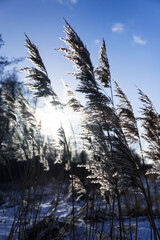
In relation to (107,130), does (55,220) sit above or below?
below

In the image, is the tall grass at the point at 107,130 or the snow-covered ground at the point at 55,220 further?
the snow-covered ground at the point at 55,220

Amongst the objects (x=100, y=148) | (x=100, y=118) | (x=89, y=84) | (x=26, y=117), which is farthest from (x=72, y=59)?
(x=26, y=117)

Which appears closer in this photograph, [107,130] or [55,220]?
[107,130]

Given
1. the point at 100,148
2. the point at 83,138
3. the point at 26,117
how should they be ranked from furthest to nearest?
the point at 26,117
the point at 83,138
the point at 100,148

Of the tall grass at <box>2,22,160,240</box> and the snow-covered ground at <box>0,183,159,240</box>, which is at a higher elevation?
the tall grass at <box>2,22,160,240</box>

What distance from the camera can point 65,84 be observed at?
11.5 feet

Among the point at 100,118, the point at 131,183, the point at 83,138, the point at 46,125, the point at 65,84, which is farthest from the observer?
the point at 46,125

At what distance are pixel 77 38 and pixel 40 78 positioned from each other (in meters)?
0.69

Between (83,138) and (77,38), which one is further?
(83,138)

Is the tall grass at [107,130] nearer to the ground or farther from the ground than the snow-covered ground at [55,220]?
farther from the ground

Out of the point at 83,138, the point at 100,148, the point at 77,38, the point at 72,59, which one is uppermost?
the point at 77,38

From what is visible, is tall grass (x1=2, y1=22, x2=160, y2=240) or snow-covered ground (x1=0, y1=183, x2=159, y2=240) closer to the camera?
tall grass (x1=2, y1=22, x2=160, y2=240)

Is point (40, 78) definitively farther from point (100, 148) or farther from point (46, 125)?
point (46, 125)

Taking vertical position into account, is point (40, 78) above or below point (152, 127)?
above
